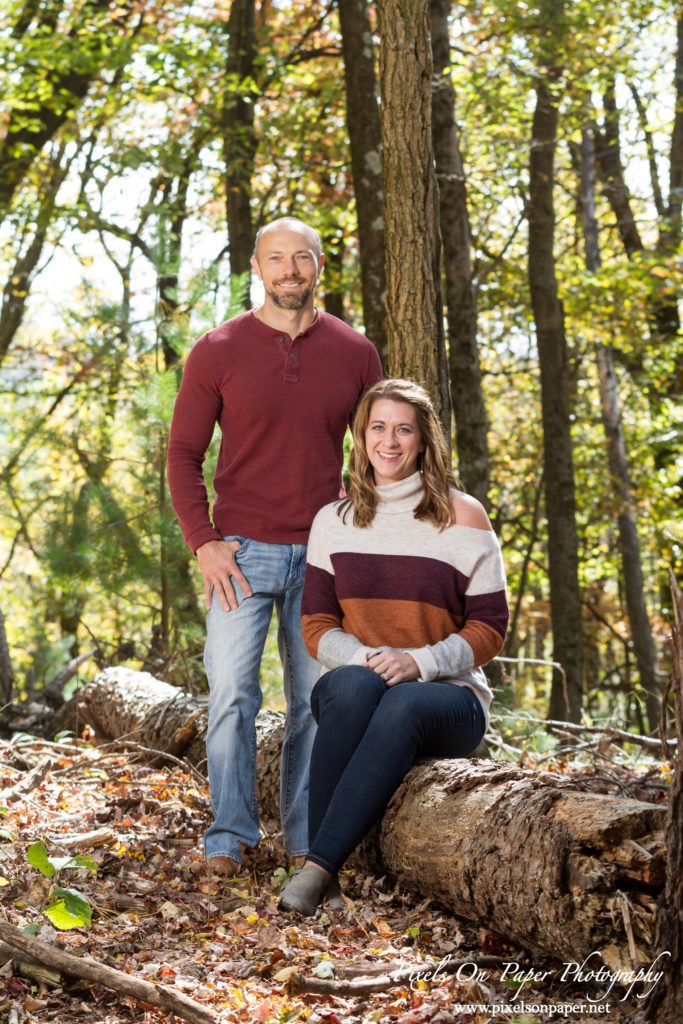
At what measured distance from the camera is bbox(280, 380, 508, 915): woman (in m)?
3.09

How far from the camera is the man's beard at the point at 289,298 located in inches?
141

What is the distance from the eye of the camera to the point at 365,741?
3.07m

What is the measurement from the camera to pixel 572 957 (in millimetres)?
2520

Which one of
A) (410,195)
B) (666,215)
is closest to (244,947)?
(410,195)

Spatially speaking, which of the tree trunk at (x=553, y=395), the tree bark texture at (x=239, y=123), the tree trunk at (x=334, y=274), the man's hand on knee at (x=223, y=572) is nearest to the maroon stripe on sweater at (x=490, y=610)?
the man's hand on knee at (x=223, y=572)

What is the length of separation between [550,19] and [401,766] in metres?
8.88

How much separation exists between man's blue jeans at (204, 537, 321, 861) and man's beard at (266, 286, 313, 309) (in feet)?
2.88

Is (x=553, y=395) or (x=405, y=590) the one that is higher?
(x=553, y=395)

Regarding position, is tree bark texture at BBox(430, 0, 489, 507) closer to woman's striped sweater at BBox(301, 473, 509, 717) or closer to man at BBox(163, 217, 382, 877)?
man at BBox(163, 217, 382, 877)

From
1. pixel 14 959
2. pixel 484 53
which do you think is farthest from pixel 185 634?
pixel 484 53

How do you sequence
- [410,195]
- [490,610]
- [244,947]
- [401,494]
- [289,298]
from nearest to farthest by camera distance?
1. [244,947]
2. [490,610]
3. [401,494]
4. [289,298]
5. [410,195]

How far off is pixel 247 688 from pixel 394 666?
0.63 m

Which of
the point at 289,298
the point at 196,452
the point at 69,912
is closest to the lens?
the point at 69,912

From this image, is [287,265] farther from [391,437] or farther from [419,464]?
A: [419,464]
